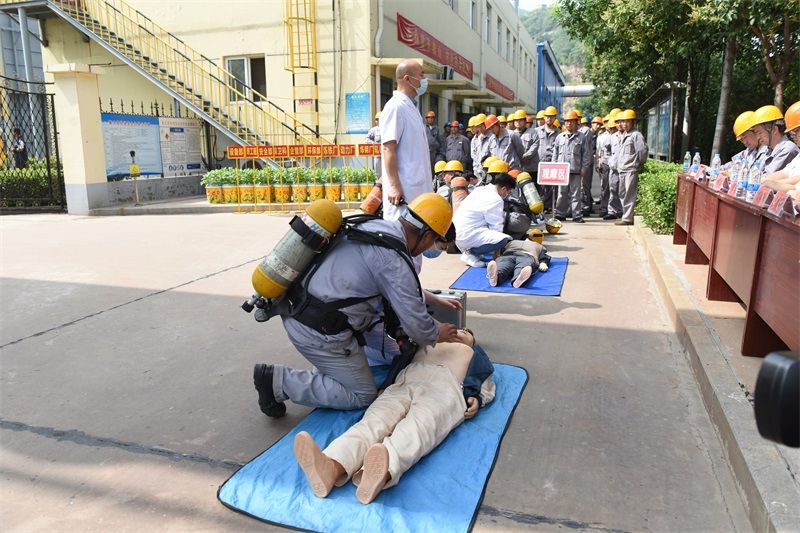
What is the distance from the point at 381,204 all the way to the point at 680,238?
449 centimetres

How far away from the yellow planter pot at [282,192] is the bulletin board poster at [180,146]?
11.8ft

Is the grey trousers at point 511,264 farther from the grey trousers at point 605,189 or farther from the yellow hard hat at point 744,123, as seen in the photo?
the grey trousers at point 605,189

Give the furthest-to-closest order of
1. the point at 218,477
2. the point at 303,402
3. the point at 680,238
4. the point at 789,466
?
the point at 680,238
the point at 303,402
the point at 218,477
the point at 789,466

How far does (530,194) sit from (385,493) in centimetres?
647

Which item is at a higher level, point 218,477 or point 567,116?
point 567,116

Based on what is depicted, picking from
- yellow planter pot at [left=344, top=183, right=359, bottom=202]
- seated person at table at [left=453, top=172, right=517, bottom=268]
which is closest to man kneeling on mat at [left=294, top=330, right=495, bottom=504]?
seated person at table at [left=453, top=172, right=517, bottom=268]

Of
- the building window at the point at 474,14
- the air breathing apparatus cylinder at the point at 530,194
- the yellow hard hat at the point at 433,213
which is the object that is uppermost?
the building window at the point at 474,14

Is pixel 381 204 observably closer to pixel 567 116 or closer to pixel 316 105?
pixel 567 116

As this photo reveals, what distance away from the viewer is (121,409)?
3.59 m

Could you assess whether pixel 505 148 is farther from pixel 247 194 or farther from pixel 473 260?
pixel 247 194

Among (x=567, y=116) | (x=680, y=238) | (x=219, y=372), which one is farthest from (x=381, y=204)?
(x=567, y=116)

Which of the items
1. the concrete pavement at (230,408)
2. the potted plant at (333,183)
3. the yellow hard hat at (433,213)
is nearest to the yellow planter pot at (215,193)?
the potted plant at (333,183)

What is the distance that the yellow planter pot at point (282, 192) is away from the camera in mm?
12742

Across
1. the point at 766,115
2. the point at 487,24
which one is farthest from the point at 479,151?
the point at 487,24
